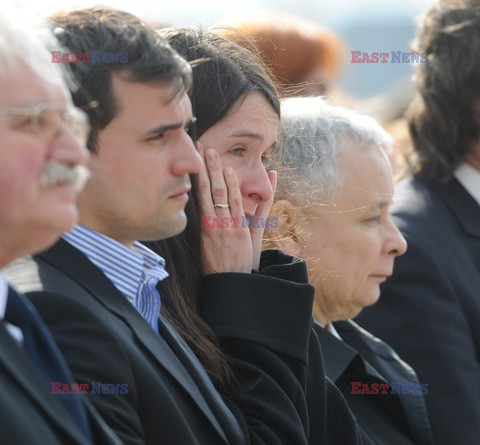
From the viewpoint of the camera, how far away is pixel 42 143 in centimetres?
188

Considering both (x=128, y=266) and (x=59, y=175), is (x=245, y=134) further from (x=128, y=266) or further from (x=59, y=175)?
(x=59, y=175)

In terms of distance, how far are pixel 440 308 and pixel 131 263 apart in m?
2.02

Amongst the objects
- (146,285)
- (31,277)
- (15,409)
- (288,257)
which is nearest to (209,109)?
(288,257)

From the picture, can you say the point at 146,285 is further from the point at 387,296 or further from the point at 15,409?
the point at 387,296

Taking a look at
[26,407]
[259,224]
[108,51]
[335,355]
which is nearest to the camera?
[26,407]

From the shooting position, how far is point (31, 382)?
72.7 inches

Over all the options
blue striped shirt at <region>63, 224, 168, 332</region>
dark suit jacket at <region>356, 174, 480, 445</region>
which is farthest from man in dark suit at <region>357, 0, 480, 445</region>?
blue striped shirt at <region>63, 224, 168, 332</region>

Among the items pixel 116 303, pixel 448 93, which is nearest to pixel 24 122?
pixel 116 303

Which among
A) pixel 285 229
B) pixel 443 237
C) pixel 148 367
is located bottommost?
pixel 443 237

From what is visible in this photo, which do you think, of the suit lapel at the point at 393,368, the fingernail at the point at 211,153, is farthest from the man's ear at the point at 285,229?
the fingernail at the point at 211,153

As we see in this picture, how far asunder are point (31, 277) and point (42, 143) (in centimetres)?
50

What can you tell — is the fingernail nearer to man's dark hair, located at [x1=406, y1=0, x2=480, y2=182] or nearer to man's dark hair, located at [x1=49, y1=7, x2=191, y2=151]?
man's dark hair, located at [x1=49, y1=7, x2=191, y2=151]

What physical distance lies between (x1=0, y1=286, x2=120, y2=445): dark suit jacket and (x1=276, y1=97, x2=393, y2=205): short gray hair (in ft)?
6.27

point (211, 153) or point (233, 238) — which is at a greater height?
point (211, 153)
